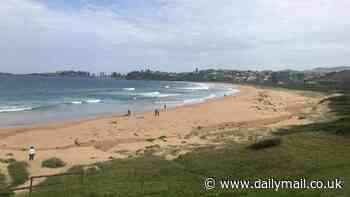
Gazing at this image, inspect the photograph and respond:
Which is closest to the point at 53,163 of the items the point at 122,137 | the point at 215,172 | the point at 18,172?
the point at 18,172

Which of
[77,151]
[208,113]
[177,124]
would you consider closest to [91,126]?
[177,124]

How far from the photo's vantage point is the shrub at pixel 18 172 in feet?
60.9

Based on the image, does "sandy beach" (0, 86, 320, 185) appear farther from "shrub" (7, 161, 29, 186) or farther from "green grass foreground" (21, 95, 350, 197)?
"green grass foreground" (21, 95, 350, 197)

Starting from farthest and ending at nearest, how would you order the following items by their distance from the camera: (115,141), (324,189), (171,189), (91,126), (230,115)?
(230,115) < (91,126) < (115,141) < (171,189) < (324,189)

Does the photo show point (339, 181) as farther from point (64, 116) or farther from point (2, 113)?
point (2, 113)

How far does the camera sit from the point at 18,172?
20.3m

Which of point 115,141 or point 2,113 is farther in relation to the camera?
point 2,113

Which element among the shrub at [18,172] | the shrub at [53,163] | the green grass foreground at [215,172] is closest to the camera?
the green grass foreground at [215,172]

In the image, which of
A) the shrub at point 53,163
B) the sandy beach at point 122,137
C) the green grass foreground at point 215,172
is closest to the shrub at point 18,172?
the sandy beach at point 122,137

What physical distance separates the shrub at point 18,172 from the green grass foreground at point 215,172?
68.9 inches

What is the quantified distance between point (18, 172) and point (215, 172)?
9192mm

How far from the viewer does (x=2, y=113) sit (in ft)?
180

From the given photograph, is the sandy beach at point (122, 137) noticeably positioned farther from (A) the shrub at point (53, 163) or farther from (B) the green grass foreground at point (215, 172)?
(B) the green grass foreground at point (215, 172)

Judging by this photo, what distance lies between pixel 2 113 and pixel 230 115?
2745 cm
